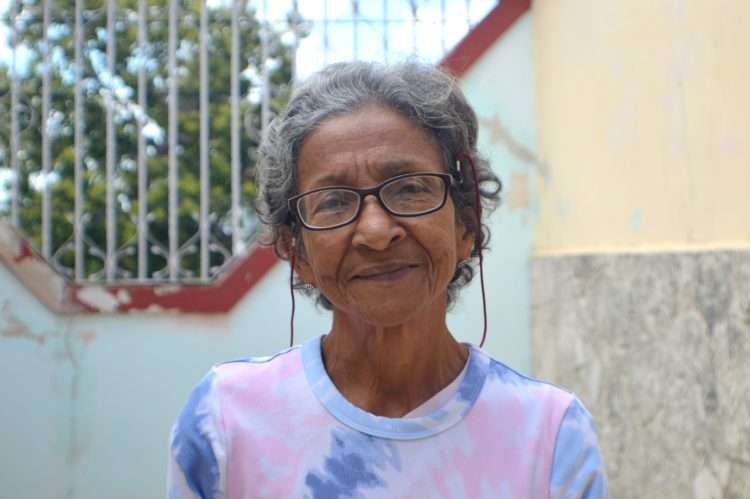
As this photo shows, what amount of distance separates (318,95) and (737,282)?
1591 mm

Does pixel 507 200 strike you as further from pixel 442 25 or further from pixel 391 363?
pixel 391 363

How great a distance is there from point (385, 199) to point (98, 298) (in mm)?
3004

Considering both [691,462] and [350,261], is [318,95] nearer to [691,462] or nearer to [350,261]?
[350,261]

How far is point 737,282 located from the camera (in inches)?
110

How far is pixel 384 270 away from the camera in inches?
63.9

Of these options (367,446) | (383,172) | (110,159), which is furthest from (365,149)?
(110,159)

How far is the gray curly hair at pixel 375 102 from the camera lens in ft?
5.55

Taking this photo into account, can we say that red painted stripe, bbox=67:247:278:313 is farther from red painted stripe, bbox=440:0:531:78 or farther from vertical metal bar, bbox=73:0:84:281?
red painted stripe, bbox=440:0:531:78

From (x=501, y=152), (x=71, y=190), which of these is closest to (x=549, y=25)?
(x=501, y=152)

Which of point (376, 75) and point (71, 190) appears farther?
point (71, 190)

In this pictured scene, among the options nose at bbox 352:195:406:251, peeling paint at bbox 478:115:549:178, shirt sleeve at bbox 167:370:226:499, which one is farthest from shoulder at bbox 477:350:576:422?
peeling paint at bbox 478:115:549:178

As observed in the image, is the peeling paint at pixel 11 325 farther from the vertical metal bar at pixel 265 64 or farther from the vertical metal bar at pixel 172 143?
the vertical metal bar at pixel 265 64

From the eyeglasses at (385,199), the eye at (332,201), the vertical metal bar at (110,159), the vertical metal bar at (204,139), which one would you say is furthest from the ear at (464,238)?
the vertical metal bar at (110,159)

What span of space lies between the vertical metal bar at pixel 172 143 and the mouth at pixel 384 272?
9.63 feet
